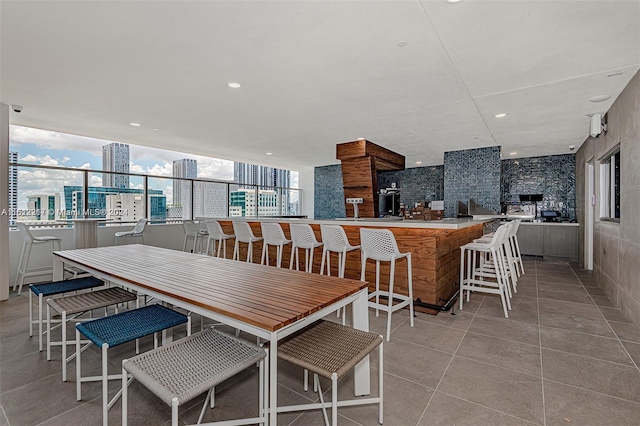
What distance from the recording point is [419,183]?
9.52 m

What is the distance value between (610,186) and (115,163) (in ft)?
28.8

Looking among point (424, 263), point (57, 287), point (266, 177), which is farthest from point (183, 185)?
point (424, 263)

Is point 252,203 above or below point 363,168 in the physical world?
below

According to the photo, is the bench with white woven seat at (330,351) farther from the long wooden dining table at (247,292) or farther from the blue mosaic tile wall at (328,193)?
the blue mosaic tile wall at (328,193)

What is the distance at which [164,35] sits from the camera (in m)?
2.36

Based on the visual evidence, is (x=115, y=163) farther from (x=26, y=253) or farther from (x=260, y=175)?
(x=260, y=175)

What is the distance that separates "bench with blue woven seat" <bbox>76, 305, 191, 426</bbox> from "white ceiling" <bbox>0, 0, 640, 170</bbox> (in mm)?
2058

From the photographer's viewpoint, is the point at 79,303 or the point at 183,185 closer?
the point at 79,303

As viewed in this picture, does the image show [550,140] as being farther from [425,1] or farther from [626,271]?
[425,1]

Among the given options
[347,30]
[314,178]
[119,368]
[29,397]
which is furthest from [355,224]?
[314,178]

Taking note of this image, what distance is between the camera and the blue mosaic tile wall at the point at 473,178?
6.28 meters

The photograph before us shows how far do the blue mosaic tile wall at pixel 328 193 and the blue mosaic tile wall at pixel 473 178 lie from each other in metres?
3.39

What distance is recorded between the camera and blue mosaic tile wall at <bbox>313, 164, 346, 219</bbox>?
9492mm

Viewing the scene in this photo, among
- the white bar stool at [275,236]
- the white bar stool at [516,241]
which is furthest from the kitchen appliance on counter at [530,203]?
the white bar stool at [275,236]
